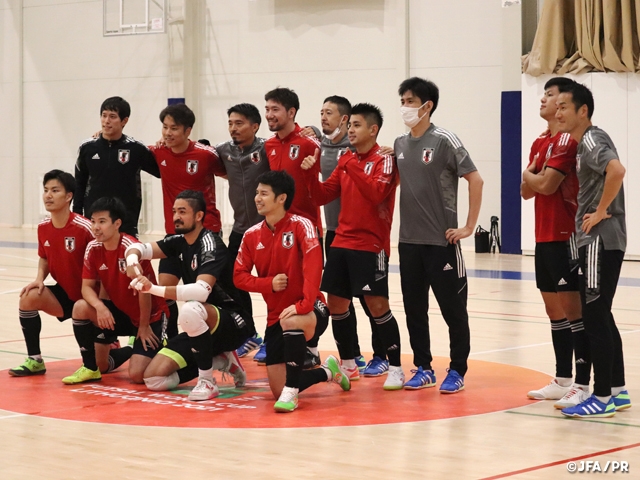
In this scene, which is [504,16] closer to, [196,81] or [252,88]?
[252,88]

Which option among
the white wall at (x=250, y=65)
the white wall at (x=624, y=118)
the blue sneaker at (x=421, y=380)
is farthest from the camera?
the white wall at (x=250, y=65)

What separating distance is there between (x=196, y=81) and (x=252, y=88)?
1.52 meters

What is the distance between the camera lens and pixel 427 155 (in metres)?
6.77

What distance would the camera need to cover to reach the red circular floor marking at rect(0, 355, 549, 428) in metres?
5.98

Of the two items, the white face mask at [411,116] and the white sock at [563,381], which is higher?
the white face mask at [411,116]

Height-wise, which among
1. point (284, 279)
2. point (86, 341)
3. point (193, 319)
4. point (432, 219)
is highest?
point (432, 219)

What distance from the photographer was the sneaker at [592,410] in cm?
584

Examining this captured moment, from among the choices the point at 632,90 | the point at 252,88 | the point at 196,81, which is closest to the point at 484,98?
the point at 632,90

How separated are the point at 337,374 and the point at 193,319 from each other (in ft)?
3.50

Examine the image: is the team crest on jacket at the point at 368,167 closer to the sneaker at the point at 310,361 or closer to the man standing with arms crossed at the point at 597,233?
the sneaker at the point at 310,361

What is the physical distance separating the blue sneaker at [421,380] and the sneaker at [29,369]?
2788 mm

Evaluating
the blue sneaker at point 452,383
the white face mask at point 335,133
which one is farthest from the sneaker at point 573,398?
the white face mask at point 335,133

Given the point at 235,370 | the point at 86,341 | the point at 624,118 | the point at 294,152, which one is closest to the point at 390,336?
the point at 235,370

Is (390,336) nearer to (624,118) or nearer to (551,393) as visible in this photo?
(551,393)
